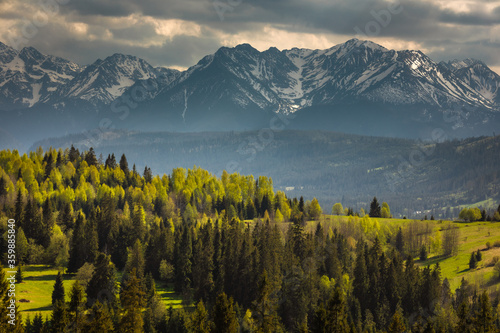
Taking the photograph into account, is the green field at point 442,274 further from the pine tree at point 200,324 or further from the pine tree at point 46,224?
the pine tree at point 200,324

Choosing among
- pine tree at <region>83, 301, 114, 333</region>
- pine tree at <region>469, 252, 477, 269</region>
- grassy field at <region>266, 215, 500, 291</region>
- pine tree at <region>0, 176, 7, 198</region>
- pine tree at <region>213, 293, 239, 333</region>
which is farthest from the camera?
pine tree at <region>0, 176, 7, 198</region>

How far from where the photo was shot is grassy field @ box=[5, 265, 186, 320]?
108m

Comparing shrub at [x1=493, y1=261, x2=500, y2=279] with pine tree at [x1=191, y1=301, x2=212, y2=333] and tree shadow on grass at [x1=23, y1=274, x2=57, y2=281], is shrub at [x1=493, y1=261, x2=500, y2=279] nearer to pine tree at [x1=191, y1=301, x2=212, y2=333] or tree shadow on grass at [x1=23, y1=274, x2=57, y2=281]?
pine tree at [x1=191, y1=301, x2=212, y2=333]

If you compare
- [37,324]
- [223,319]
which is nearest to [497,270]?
[223,319]

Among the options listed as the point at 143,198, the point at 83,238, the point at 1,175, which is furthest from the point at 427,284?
the point at 1,175

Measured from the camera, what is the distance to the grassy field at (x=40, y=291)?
354ft

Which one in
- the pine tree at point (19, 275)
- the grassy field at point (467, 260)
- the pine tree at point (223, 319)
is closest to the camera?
the pine tree at point (223, 319)

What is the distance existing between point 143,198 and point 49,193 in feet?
91.0

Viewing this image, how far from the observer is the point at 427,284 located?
128 meters

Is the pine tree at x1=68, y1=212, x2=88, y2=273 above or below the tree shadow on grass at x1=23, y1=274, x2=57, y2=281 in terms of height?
above

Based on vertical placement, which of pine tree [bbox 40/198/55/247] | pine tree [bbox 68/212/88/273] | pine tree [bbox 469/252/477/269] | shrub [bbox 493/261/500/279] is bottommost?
shrub [bbox 493/261/500/279]

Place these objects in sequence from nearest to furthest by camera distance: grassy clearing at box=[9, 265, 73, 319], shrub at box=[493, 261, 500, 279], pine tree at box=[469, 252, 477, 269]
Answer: grassy clearing at box=[9, 265, 73, 319] < shrub at box=[493, 261, 500, 279] < pine tree at box=[469, 252, 477, 269]

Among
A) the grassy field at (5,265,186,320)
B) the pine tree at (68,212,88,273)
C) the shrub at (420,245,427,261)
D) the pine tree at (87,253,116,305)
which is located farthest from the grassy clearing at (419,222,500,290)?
the pine tree at (68,212,88,273)

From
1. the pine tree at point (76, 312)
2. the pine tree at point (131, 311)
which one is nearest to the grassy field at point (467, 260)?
the pine tree at point (131, 311)
